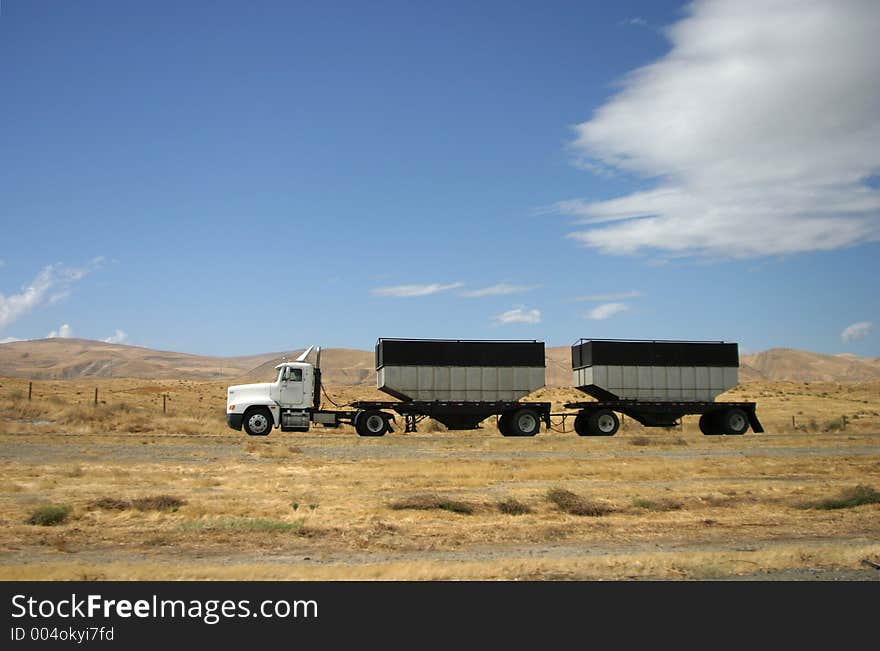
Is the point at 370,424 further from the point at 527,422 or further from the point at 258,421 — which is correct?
the point at 527,422

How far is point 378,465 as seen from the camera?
74.6 feet

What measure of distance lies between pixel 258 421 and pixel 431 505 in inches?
708

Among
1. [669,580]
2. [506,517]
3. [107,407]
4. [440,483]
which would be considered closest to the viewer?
[669,580]

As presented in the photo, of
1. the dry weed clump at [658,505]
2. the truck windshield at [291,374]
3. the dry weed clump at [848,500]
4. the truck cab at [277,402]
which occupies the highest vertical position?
the truck windshield at [291,374]

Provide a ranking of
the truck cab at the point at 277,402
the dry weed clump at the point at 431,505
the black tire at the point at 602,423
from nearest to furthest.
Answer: the dry weed clump at the point at 431,505 < the truck cab at the point at 277,402 < the black tire at the point at 602,423

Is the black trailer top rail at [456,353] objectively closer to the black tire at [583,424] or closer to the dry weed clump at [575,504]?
the black tire at [583,424]

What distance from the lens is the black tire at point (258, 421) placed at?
3175cm

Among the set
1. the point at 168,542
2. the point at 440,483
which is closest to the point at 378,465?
the point at 440,483

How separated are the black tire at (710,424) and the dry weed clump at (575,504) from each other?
74.9ft

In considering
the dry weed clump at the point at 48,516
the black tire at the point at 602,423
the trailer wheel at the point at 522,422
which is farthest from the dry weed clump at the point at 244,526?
the black tire at the point at 602,423
